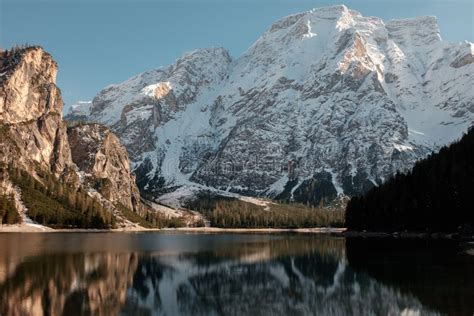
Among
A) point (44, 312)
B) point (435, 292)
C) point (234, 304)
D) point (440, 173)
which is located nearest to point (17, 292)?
point (44, 312)

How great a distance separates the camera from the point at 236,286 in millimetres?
54281

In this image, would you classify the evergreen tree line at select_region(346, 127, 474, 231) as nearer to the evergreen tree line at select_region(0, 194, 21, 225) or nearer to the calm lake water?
the calm lake water

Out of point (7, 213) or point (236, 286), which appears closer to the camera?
point (236, 286)

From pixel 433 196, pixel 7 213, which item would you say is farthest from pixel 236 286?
pixel 7 213

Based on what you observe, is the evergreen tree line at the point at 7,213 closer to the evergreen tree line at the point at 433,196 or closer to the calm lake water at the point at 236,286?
the calm lake water at the point at 236,286

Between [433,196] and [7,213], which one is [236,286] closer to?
[433,196]

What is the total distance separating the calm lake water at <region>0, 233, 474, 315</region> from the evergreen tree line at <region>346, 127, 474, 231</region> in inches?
1875

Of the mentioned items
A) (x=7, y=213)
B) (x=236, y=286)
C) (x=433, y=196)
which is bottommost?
(x=236, y=286)

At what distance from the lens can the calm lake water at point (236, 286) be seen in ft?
137

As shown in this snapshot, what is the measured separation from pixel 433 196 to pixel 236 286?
9405cm

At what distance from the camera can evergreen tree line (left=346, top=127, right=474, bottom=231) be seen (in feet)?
410

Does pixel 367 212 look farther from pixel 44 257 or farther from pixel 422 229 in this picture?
pixel 44 257

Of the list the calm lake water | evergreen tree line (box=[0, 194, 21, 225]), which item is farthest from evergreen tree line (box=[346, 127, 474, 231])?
evergreen tree line (box=[0, 194, 21, 225])

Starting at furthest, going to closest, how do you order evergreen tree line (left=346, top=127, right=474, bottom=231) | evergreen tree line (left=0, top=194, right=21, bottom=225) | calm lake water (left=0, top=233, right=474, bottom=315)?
evergreen tree line (left=0, top=194, right=21, bottom=225) < evergreen tree line (left=346, top=127, right=474, bottom=231) < calm lake water (left=0, top=233, right=474, bottom=315)
